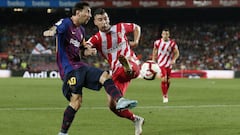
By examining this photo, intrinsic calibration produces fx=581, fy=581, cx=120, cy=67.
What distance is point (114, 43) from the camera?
11078mm

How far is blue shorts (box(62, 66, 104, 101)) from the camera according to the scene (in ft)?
29.0

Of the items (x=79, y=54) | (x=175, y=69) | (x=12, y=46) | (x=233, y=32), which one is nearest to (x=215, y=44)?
(x=233, y=32)

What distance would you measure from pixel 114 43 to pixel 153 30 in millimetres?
43961

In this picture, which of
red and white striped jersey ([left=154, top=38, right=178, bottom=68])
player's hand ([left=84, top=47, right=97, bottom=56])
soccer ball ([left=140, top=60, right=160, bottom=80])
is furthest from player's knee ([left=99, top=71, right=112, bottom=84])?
red and white striped jersey ([left=154, top=38, right=178, bottom=68])

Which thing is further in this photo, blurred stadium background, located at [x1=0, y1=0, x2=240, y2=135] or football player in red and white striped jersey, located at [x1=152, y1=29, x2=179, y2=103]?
blurred stadium background, located at [x1=0, y1=0, x2=240, y2=135]

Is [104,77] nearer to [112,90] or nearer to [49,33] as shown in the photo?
[112,90]

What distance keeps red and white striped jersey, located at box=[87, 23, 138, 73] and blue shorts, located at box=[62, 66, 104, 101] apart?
2.07 m

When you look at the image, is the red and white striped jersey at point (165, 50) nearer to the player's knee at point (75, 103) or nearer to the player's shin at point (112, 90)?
the player's knee at point (75, 103)

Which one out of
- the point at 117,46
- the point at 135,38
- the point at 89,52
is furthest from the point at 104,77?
the point at 117,46

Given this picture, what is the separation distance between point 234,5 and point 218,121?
37.7 m

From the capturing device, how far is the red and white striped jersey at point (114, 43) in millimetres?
11023

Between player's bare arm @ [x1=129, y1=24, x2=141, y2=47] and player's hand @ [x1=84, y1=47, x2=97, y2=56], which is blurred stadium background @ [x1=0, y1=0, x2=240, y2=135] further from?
player's hand @ [x1=84, y1=47, x2=97, y2=56]

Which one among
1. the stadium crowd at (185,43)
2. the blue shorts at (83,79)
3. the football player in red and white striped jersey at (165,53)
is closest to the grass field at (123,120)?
the blue shorts at (83,79)

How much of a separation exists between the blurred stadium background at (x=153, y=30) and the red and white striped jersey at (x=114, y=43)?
34.4 meters
